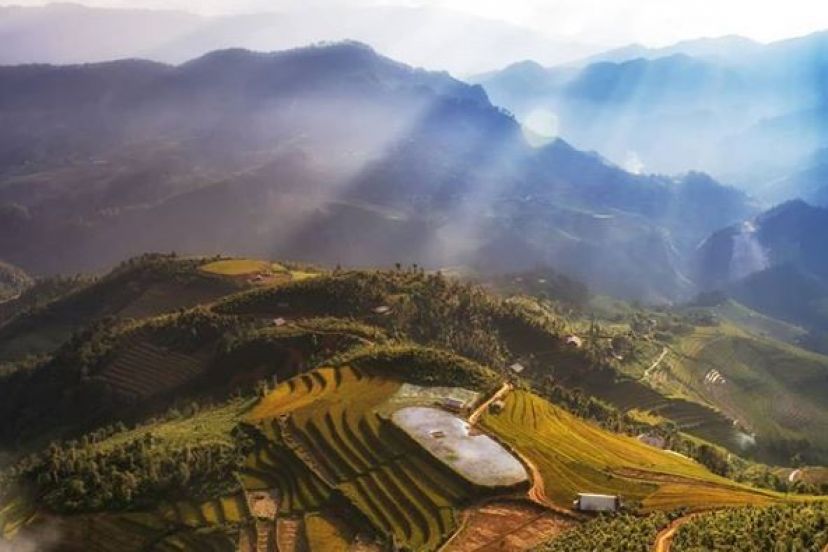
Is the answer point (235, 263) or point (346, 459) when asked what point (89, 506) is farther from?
point (235, 263)

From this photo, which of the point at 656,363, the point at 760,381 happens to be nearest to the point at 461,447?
the point at 656,363

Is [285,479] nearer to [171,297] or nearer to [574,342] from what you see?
[574,342]

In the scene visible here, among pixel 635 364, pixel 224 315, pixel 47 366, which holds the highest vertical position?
pixel 224 315

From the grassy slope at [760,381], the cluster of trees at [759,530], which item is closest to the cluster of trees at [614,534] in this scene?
the cluster of trees at [759,530]

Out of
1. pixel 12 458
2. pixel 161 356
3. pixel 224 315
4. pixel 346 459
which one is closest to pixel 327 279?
pixel 224 315

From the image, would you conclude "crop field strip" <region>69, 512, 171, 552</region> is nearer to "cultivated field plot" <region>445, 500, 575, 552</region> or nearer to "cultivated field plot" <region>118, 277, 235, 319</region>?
"cultivated field plot" <region>445, 500, 575, 552</region>

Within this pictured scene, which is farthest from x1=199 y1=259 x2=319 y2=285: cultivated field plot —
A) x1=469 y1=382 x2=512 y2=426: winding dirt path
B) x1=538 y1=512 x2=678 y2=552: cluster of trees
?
x1=538 y1=512 x2=678 y2=552: cluster of trees

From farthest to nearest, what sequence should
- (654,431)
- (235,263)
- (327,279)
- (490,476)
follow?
(235,263) < (327,279) < (654,431) < (490,476)

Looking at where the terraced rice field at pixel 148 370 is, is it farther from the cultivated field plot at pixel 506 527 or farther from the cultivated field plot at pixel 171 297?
the cultivated field plot at pixel 506 527
